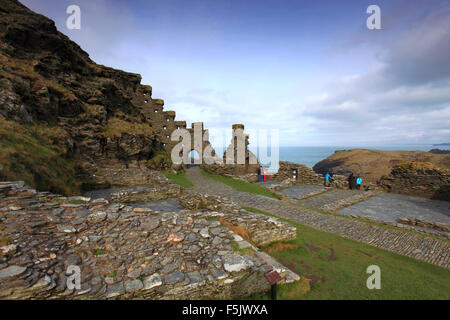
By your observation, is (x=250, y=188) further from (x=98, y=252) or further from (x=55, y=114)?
(x=55, y=114)

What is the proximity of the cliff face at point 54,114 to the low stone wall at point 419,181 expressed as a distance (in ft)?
81.7

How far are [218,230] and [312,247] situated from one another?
4.11 metres

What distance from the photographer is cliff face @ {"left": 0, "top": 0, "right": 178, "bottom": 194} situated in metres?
8.08

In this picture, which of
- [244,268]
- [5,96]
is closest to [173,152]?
[5,96]

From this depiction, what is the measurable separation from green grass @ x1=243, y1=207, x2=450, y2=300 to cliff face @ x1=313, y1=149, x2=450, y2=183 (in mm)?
28288

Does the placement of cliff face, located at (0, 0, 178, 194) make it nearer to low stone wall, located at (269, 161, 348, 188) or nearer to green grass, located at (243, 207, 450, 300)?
green grass, located at (243, 207, 450, 300)

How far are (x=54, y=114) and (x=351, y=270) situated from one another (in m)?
21.9

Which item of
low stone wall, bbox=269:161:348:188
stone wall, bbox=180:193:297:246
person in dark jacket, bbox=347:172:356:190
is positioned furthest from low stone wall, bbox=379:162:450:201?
stone wall, bbox=180:193:297:246

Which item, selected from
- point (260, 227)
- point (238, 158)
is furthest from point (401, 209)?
point (238, 158)

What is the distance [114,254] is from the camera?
Result: 416cm

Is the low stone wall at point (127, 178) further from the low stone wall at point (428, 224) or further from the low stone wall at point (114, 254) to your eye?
the low stone wall at point (428, 224)

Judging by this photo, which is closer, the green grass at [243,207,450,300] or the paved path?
the green grass at [243,207,450,300]

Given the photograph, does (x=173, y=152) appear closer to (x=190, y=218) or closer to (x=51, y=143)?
(x=51, y=143)

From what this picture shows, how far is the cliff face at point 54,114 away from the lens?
26.5 ft
